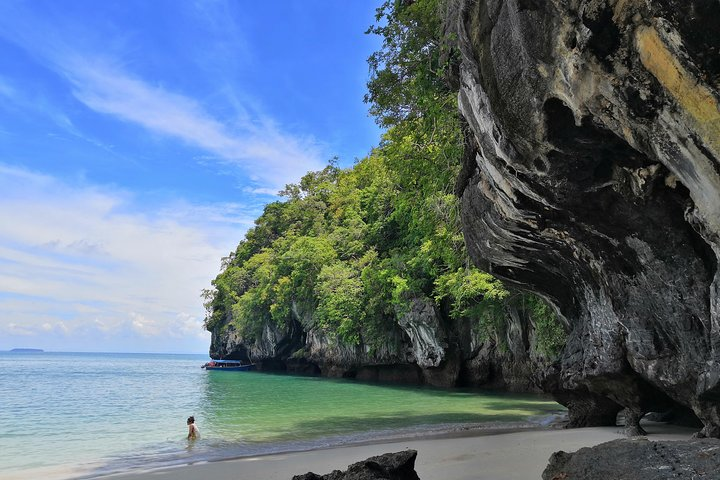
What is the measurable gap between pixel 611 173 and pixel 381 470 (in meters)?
3.93

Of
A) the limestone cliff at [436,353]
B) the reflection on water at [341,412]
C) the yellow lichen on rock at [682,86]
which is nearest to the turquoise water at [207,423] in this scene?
the reflection on water at [341,412]

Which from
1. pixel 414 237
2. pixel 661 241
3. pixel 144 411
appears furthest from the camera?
pixel 414 237

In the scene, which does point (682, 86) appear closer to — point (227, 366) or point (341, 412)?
point (341, 412)

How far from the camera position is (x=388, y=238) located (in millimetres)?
28578

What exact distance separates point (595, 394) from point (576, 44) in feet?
21.5

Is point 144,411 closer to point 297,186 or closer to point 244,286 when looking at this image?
point 244,286

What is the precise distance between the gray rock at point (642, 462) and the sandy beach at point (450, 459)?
1.42 m

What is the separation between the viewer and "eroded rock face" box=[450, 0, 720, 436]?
362 cm

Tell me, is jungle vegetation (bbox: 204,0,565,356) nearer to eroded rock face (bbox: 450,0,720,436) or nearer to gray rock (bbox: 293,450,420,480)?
eroded rock face (bbox: 450,0,720,436)

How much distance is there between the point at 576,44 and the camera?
4066 millimetres

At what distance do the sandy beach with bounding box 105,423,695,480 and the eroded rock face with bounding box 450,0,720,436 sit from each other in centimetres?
120

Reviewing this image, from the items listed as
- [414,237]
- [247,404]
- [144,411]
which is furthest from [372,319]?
[144,411]

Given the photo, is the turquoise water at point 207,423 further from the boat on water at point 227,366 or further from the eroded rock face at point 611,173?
the boat on water at point 227,366

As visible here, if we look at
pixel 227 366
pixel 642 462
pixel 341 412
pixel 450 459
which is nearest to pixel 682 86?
pixel 642 462
